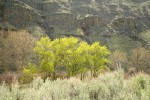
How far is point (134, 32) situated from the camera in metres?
124

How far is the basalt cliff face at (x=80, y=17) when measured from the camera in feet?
347

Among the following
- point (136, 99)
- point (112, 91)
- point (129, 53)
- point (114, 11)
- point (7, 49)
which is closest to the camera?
point (136, 99)

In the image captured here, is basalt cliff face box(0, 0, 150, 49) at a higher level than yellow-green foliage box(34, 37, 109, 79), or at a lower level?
lower

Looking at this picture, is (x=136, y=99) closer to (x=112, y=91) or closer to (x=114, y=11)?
(x=112, y=91)

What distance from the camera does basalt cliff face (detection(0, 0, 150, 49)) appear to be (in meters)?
106

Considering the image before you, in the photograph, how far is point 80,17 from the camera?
401ft

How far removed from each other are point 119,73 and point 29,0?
110422 mm

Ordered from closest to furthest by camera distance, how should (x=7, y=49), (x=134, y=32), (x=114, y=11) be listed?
1. (x=7, y=49)
2. (x=134, y=32)
3. (x=114, y=11)

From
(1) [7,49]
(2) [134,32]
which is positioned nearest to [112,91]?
(1) [7,49]

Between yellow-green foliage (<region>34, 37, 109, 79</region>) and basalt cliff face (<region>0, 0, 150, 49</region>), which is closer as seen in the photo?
yellow-green foliage (<region>34, 37, 109, 79</region>)

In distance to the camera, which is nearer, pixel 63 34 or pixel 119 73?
pixel 119 73

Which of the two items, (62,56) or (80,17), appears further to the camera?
(80,17)

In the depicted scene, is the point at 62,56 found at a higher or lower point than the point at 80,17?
higher

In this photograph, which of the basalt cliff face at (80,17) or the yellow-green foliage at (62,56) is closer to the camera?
the yellow-green foliage at (62,56)
